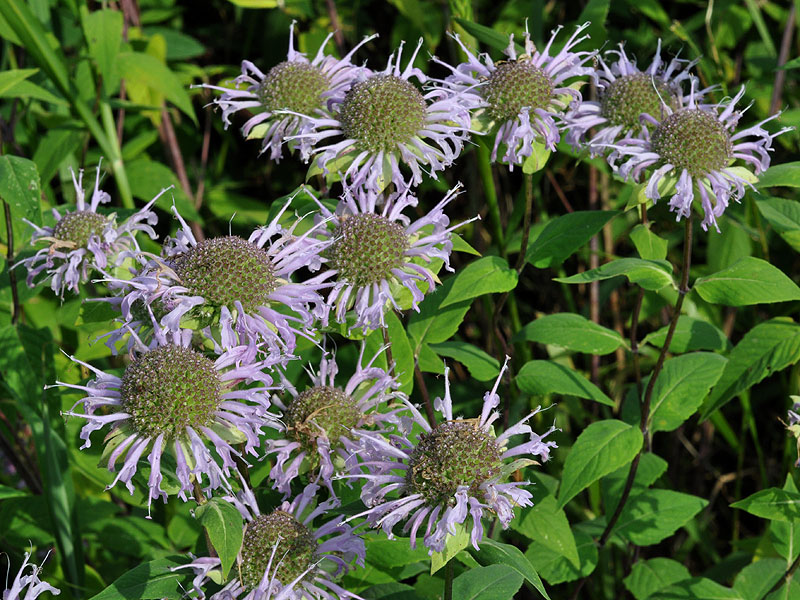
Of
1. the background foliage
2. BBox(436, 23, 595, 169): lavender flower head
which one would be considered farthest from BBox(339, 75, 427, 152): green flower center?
the background foliage

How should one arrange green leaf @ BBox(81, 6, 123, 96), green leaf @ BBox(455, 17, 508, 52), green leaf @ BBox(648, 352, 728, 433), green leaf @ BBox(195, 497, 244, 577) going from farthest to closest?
green leaf @ BBox(81, 6, 123, 96), green leaf @ BBox(455, 17, 508, 52), green leaf @ BBox(648, 352, 728, 433), green leaf @ BBox(195, 497, 244, 577)

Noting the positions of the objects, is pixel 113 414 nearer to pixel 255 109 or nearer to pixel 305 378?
pixel 255 109

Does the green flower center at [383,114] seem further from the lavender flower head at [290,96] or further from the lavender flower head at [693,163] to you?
the lavender flower head at [693,163]

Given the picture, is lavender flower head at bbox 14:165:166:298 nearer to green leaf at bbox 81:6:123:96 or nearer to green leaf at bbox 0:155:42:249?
green leaf at bbox 0:155:42:249

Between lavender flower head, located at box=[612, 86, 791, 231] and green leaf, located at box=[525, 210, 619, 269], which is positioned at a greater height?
lavender flower head, located at box=[612, 86, 791, 231]

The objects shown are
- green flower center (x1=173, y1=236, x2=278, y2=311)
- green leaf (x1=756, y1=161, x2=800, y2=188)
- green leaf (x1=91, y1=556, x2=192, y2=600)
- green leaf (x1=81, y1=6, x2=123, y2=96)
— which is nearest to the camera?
green leaf (x1=91, y1=556, x2=192, y2=600)

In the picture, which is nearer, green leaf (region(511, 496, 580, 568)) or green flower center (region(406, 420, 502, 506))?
green flower center (region(406, 420, 502, 506))

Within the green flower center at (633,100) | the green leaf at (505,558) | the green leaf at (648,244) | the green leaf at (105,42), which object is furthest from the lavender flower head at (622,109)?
the green leaf at (105,42)
